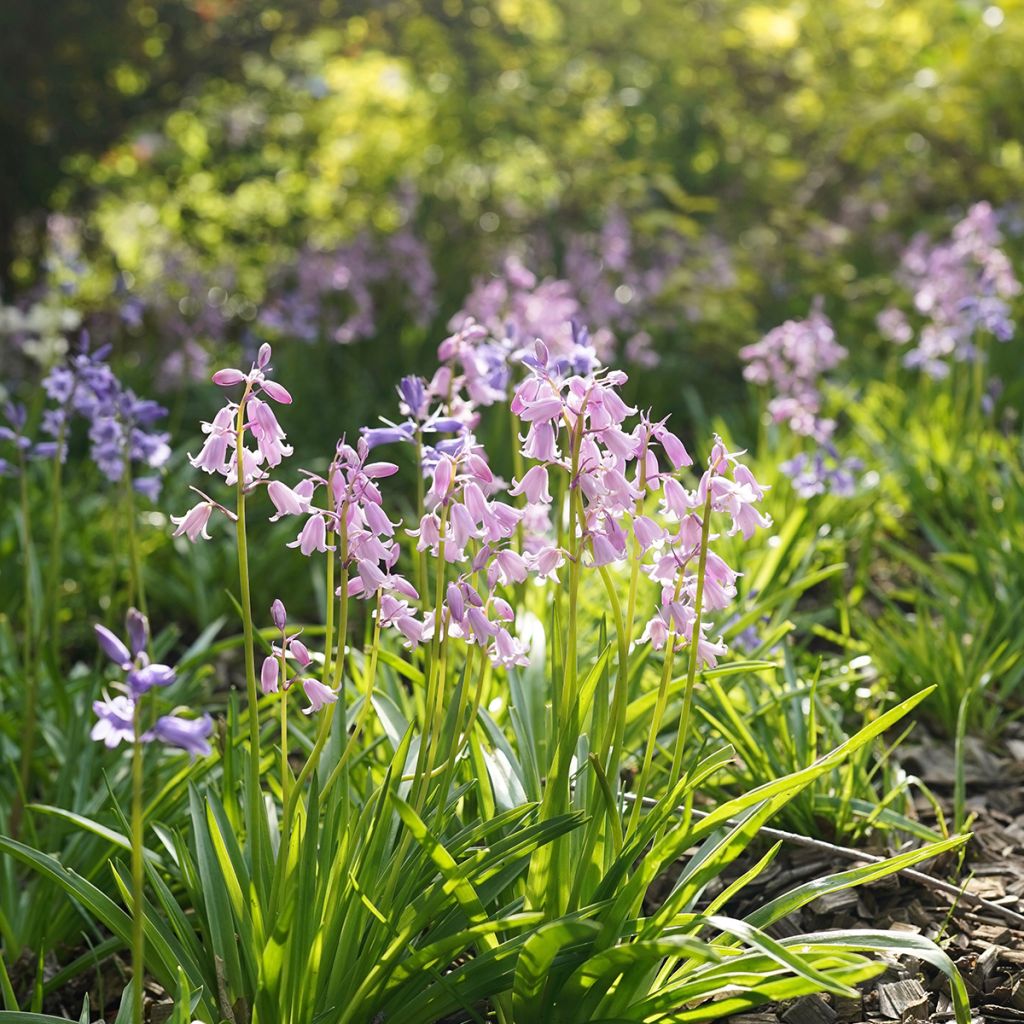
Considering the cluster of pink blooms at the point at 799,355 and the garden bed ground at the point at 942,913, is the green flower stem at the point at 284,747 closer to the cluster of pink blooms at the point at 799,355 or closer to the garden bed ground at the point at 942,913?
the garden bed ground at the point at 942,913

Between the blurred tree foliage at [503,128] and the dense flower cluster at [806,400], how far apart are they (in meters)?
2.29

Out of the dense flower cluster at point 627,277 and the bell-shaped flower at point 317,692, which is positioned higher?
the dense flower cluster at point 627,277

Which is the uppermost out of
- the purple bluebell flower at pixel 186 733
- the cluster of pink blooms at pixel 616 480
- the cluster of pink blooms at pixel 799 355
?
the cluster of pink blooms at pixel 799 355

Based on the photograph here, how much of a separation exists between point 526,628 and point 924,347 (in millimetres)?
2734

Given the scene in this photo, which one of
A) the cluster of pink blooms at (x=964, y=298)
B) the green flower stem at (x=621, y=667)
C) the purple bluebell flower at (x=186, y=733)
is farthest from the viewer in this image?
the cluster of pink blooms at (x=964, y=298)

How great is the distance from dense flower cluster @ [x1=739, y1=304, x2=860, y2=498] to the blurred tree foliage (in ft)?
7.51

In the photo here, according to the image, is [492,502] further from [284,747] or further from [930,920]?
[930,920]

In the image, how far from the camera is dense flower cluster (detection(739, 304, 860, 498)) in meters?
3.60

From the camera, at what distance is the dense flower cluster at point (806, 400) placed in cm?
360

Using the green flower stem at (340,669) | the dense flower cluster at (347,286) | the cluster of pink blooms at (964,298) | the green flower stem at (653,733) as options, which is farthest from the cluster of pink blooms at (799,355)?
the dense flower cluster at (347,286)

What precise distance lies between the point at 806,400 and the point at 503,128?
4381mm

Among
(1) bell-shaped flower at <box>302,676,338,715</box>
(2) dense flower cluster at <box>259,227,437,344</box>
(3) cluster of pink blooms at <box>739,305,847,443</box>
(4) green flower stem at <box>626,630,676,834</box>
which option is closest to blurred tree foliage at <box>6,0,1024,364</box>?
(2) dense flower cluster at <box>259,227,437,344</box>

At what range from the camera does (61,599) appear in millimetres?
3779

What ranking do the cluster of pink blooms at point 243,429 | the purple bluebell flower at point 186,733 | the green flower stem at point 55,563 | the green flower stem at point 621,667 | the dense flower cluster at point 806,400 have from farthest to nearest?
the dense flower cluster at point 806,400, the green flower stem at point 55,563, the green flower stem at point 621,667, the cluster of pink blooms at point 243,429, the purple bluebell flower at point 186,733
